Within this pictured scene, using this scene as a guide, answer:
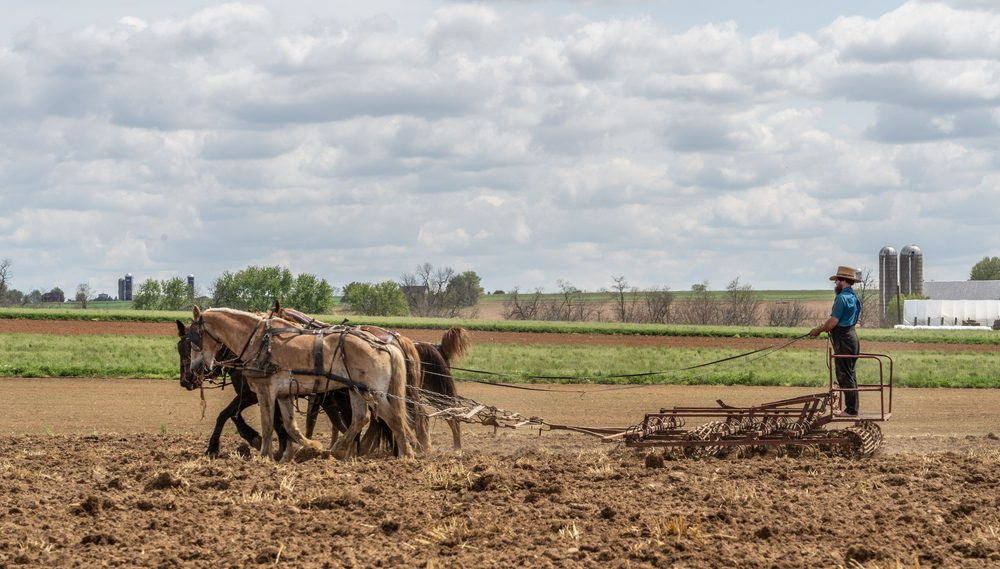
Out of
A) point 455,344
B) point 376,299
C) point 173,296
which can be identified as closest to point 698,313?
point 376,299

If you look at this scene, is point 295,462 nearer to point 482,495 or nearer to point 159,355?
point 482,495

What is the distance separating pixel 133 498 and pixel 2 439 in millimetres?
5903

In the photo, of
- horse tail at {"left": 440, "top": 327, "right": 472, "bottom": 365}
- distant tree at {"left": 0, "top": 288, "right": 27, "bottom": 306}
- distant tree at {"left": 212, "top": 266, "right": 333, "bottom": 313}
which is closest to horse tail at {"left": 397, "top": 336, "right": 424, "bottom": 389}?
horse tail at {"left": 440, "top": 327, "right": 472, "bottom": 365}

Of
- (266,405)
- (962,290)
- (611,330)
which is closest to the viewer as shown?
(266,405)

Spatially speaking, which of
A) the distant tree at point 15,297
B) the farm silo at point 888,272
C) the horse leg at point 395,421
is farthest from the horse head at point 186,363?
the distant tree at point 15,297

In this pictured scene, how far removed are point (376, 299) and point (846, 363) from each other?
6568 cm

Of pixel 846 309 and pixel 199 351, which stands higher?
pixel 846 309

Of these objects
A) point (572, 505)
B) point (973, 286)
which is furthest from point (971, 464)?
point (973, 286)

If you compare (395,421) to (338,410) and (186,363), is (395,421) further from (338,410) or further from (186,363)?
(186,363)

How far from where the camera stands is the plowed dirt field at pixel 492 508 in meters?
8.55

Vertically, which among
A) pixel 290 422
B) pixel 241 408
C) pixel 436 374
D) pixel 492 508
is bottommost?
pixel 492 508

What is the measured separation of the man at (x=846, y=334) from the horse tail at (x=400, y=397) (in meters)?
4.59

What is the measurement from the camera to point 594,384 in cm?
2719

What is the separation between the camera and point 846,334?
12836 millimetres
